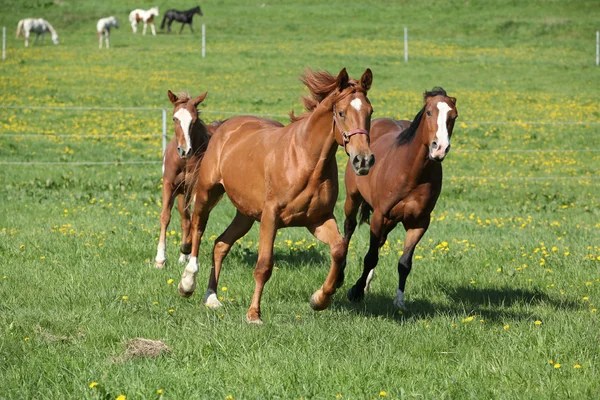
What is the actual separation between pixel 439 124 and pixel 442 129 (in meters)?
0.06

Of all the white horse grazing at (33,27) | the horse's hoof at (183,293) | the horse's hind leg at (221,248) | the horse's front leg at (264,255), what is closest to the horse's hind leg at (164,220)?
the horse's hind leg at (221,248)

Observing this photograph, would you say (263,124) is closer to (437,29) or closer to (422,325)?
(422,325)

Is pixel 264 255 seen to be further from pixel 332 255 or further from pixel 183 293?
pixel 183 293

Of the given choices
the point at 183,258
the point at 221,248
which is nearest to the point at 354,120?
the point at 221,248

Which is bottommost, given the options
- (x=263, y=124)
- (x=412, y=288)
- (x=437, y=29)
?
(x=412, y=288)

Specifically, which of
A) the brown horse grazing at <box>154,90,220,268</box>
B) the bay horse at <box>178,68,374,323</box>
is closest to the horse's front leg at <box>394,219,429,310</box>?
the bay horse at <box>178,68,374,323</box>

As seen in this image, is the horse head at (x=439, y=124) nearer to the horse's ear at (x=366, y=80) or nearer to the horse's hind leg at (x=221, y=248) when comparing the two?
the horse's ear at (x=366, y=80)

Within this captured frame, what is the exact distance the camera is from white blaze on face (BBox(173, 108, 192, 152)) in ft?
29.5

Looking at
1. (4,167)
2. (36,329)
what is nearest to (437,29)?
(4,167)

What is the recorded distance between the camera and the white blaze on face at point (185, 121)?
8.99 metres

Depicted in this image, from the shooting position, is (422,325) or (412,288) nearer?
(422,325)

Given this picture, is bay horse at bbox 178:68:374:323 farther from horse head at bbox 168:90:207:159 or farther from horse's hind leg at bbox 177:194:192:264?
horse head at bbox 168:90:207:159

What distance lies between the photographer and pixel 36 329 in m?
6.11

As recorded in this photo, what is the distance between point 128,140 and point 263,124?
1356cm
